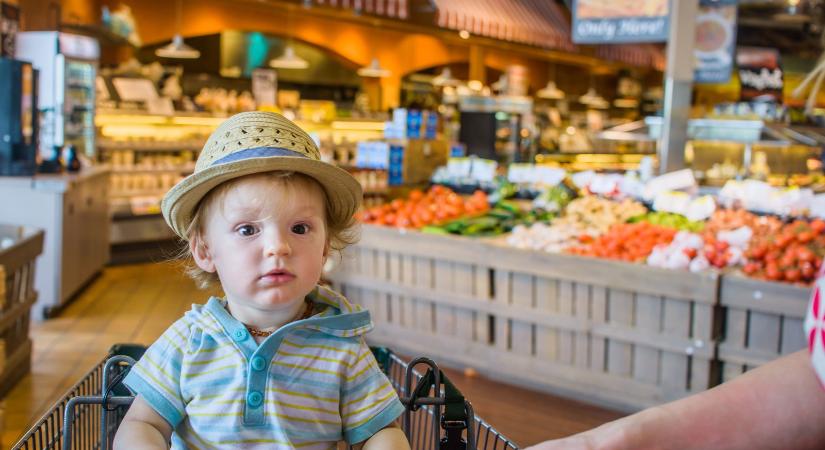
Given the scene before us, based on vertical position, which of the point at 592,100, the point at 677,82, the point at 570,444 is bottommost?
the point at 570,444

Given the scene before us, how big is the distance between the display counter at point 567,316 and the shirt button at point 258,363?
2.84 m

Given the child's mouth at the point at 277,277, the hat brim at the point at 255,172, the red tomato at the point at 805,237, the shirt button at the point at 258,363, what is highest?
the hat brim at the point at 255,172

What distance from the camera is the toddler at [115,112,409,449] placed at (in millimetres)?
1601

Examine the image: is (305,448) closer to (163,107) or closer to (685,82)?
(685,82)

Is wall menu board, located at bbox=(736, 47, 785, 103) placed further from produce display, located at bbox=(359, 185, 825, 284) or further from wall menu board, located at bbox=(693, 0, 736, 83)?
produce display, located at bbox=(359, 185, 825, 284)

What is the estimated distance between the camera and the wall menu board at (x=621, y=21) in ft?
23.9

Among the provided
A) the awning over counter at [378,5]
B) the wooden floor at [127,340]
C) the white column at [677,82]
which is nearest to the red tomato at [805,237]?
the wooden floor at [127,340]

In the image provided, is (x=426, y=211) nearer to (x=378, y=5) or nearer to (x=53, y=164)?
(x=53, y=164)

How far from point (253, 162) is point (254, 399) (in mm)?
420

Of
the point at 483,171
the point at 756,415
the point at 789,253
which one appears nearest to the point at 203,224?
the point at 756,415

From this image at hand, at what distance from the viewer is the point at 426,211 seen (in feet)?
20.2

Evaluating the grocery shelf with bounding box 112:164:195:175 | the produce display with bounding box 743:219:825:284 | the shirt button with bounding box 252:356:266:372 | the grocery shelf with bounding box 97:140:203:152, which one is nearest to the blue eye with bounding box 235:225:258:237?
the shirt button with bounding box 252:356:266:372

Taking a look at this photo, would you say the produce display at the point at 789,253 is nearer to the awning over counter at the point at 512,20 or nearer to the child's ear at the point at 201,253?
the child's ear at the point at 201,253

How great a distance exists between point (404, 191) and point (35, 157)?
313 cm
